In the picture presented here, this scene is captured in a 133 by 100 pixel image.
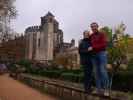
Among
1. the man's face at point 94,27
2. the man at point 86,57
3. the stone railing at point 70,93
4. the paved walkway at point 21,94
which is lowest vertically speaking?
the paved walkway at point 21,94

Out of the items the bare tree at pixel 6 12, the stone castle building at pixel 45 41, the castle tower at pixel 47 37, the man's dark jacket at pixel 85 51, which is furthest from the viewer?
the stone castle building at pixel 45 41

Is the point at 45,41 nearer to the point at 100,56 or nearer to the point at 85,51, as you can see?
the point at 85,51

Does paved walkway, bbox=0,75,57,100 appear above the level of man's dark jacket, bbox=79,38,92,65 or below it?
below

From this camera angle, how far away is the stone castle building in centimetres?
13725

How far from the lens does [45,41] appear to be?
139875 mm

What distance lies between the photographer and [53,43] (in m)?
145

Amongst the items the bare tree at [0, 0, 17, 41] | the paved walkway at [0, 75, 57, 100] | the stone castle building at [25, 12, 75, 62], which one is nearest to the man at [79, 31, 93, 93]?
the paved walkway at [0, 75, 57, 100]

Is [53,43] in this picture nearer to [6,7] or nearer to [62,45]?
[62,45]

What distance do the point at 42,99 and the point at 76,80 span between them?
12.5m

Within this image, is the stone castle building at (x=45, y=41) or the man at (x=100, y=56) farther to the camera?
the stone castle building at (x=45, y=41)

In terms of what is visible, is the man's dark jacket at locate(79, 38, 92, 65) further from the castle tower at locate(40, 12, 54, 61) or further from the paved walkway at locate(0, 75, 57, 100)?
the castle tower at locate(40, 12, 54, 61)

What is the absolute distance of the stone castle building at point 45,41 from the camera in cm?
13725

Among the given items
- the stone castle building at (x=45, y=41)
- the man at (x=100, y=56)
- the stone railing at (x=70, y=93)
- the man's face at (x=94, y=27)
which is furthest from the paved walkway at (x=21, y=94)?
the stone castle building at (x=45, y=41)

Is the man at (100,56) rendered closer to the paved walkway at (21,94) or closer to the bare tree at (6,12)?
the paved walkway at (21,94)
